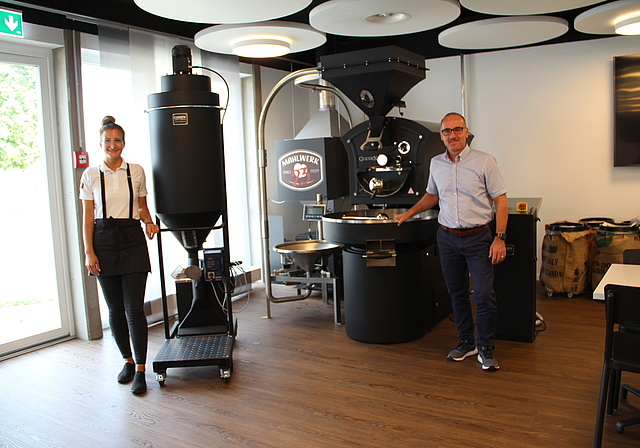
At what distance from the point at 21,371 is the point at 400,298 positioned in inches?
102

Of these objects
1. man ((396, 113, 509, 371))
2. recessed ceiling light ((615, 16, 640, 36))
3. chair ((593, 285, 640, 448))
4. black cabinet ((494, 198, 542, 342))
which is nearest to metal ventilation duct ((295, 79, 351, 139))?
man ((396, 113, 509, 371))

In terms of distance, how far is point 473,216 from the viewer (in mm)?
3420

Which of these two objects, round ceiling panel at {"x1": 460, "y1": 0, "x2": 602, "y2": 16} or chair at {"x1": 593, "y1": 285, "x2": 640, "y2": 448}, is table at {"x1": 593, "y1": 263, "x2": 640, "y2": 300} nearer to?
chair at {"x1": 593, "y1": 285, "x2": 640, "y2": 448}

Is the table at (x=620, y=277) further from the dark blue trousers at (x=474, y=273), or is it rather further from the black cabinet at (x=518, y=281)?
the black cabinet at (x=518, y=281)

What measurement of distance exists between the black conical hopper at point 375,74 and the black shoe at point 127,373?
2.30m

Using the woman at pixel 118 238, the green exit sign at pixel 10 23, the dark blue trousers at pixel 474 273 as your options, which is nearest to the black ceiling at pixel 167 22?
the green exit sign at pixel 10 23

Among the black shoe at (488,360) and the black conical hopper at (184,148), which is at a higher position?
the black conical hopper at (184,148)

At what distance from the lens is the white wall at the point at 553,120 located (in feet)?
17.8

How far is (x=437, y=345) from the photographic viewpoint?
12.8 ft

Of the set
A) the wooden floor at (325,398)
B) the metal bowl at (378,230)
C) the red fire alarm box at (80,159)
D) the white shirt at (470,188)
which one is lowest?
the wooden floor at (325,398)

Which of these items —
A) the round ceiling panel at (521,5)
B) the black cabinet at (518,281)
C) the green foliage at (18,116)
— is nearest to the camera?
the round ceiling panel at (521,5)

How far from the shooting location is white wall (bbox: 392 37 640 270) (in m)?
5.43

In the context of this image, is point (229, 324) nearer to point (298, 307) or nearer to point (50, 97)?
point (298, 307)

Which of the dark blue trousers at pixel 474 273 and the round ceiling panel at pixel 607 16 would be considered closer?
the dark blue trousers at pixel 474 273
